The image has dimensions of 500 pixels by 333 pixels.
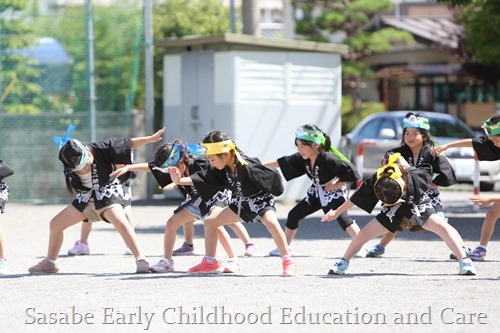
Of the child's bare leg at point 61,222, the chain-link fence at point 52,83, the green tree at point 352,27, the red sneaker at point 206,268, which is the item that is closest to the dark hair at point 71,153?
the child's bare leg at point 61,222

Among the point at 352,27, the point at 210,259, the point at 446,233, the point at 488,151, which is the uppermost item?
the point at 352,27

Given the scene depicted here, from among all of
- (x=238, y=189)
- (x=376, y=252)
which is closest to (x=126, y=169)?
(x=238, y=189)

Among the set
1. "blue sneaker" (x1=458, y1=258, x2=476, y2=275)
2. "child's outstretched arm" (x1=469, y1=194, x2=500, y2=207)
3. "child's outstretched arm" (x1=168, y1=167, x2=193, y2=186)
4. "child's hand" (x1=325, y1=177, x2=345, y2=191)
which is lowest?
"blue sneaker" (x1=458, y1=258, x2=476, y2=275)

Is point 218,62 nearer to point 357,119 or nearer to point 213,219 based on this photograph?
point 213,219

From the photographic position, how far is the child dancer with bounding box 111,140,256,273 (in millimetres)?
10516

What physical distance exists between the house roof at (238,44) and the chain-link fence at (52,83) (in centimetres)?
98

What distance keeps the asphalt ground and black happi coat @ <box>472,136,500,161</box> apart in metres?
1.05

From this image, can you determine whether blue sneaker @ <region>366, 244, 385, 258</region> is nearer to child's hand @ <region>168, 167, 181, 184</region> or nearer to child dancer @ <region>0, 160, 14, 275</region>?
child's hand @ <region>168, 167, 181, 184</region>

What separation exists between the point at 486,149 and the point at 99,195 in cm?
378

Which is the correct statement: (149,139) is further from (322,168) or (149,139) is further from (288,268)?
(322,168)

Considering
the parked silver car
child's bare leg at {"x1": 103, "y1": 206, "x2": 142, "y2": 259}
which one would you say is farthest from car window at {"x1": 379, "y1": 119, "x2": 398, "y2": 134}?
child's bare leg at {"x1": 103, "y1": 206, "x2": 142, "y2": 259}

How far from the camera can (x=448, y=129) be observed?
2259cm

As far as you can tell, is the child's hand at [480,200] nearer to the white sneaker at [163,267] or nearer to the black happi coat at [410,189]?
the black happi coat at [410,189]

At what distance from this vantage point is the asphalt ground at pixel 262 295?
7512 mm
